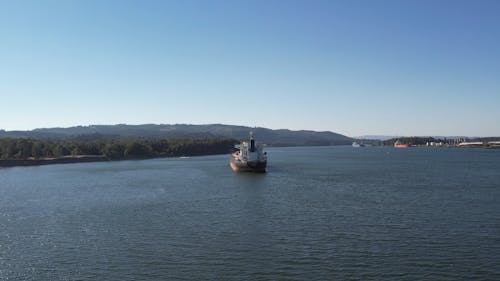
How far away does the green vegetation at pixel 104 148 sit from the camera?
103 meters

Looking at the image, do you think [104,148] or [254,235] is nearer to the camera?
[254,235]

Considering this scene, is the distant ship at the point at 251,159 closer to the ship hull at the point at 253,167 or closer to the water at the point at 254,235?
the ship hull at the point at 253,167

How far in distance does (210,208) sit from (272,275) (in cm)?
1574

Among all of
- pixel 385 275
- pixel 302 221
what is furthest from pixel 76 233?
pixel 385 275

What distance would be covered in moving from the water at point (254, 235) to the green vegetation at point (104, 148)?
217ft

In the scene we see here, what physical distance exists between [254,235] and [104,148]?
10021 centimetres

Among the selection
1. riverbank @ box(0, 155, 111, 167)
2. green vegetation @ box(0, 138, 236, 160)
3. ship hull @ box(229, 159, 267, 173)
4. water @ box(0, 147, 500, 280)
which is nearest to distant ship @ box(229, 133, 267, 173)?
ship hull @ box(229, 159, 267, 173)

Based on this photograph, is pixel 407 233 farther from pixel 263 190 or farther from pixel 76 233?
pixel 263 190

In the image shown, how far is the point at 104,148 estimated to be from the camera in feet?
387

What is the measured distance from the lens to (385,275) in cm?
1772

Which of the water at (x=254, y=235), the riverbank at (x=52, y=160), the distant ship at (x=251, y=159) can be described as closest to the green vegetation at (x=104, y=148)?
the riverbank at (x=52, y=160)

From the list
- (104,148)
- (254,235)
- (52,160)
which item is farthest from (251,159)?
(104,148)

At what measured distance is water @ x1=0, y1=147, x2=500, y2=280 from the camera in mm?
18609

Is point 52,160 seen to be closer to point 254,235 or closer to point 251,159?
point 251,159
